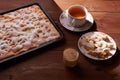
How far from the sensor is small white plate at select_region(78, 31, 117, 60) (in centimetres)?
92

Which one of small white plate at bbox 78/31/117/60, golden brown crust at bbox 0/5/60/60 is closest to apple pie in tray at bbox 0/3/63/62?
golden brown crust at bbox 0/5/60/60

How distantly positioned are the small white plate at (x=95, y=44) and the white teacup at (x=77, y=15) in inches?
2.5

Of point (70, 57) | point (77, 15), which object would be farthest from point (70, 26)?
point (70, 57)

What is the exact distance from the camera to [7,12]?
1042 mm

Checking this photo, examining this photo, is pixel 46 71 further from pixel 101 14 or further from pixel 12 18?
pixel 101 14

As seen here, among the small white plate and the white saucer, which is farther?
the white saucer

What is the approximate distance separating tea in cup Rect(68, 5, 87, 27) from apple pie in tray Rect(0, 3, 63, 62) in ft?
0.27

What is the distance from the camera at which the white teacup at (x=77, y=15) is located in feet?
3.28

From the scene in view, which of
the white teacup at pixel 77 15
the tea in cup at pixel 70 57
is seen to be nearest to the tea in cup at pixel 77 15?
the white teacup at pixel 77 15

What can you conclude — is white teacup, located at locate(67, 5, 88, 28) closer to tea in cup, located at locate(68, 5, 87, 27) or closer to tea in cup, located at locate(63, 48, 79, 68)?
tea in cup, located at locate(68, 5, 87, 27)

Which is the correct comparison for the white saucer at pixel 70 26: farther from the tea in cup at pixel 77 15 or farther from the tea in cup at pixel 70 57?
the tea in cup at pixel 70 57

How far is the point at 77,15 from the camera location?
3.38 ft

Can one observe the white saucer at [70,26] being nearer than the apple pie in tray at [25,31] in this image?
No

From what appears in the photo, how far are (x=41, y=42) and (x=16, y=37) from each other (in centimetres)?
11
